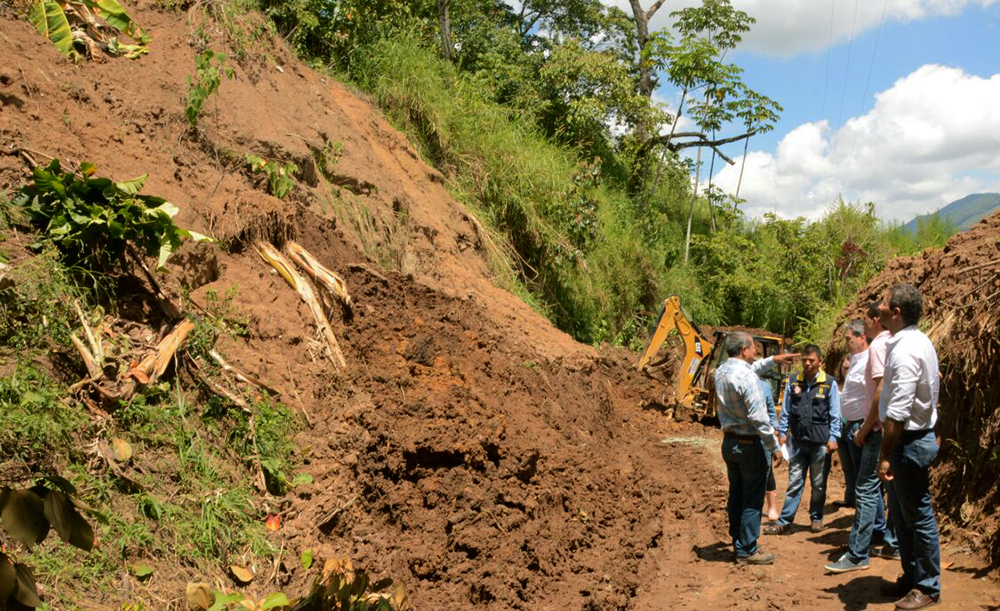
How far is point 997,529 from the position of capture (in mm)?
6309

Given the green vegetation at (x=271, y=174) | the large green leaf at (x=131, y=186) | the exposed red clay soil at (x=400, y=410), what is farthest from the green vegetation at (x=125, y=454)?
the green vegetation at (x=271, y=174)

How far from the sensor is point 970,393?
737cm

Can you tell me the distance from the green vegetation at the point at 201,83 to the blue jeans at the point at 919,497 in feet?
23.3

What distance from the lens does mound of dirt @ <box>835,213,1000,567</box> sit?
6934 millimetres

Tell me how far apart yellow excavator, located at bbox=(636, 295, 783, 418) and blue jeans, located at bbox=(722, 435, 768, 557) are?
623cm

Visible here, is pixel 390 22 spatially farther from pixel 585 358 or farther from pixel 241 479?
pixel 241 479

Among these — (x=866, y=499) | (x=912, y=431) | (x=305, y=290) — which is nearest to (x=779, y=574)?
(x=866, y=499)

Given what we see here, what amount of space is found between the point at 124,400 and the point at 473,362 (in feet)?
12.0

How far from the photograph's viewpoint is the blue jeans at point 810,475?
7.84 metres

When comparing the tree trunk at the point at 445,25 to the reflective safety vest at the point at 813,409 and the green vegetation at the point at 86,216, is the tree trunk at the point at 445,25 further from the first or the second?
the green vegetation at the point at 86,216

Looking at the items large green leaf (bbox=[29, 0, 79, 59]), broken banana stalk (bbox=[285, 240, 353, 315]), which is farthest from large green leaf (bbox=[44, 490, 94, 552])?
broken banana stalk (bbox=[285, 240, 353, 315])

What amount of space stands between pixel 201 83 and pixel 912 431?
748cm

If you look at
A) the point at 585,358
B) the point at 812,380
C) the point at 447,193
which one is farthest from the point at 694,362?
the point at 812,380

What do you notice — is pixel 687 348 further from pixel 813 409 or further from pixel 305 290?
→ pixel 305 290
